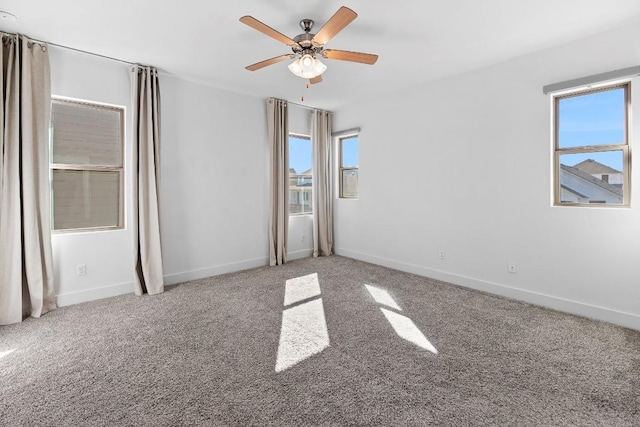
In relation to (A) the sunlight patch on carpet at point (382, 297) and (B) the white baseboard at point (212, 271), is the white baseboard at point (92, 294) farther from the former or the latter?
(A) the sunlight patch on carpet at point (382, 297)

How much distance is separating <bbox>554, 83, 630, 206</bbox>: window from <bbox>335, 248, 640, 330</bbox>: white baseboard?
0.99 metres

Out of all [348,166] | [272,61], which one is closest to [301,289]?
[272,61]

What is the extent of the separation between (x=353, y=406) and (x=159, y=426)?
103 cm

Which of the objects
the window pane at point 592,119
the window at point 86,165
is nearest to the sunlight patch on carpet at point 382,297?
the window pane at point 592,119

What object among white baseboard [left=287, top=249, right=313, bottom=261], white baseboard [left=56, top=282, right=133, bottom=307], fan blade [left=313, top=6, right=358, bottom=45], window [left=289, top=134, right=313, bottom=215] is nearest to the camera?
fan blade [left=313, top=6, right=358, bottom=45]

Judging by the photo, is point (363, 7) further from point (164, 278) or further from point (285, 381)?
point (164, 278)

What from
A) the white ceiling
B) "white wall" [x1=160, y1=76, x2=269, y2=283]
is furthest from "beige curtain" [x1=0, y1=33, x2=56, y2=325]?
"white wall" [x1=160, y1=76, x2=269, y2=283]

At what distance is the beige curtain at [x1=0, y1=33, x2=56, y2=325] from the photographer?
2.82 meters

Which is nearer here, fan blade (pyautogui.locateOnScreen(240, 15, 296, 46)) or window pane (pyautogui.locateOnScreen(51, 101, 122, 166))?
fan blade (pyautogui.locateOnScreen(240, 15, 296, 46))

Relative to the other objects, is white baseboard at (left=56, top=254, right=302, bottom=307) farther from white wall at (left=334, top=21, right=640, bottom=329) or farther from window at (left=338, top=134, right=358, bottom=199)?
white wall at (left=334, top=21, right=640, bottom=329)

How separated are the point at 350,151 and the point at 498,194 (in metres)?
2.67

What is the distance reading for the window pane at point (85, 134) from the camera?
128 inches

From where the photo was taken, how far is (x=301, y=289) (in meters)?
3.76

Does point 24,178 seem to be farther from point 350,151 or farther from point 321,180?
point 350,151
